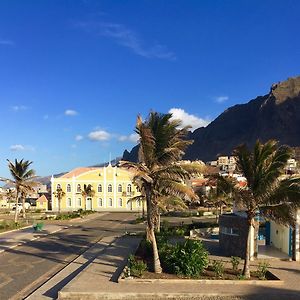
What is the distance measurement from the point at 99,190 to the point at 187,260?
6393 centimetres

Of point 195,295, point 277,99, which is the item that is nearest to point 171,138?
point 195,295

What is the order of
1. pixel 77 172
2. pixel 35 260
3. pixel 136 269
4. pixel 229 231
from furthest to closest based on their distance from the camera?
pixel 77 172 < pixel 35 260 < pixel 229 231 < pixel 136 269

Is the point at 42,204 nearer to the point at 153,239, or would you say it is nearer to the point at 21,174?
the point at 21,174

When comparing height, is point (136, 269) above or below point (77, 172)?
below

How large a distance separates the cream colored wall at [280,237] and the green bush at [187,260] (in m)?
6.02

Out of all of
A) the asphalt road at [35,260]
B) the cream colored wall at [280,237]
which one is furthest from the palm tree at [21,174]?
the cream colored wall at [280,237]

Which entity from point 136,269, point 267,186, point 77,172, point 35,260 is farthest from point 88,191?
point 267,186

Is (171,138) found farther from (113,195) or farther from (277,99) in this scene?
(277,99)

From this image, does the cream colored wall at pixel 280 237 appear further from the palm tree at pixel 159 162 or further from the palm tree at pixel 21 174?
the palm tree at pixel 21 174

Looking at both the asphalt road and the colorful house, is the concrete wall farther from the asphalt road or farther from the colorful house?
the colorful house

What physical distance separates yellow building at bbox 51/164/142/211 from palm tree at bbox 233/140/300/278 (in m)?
63.7

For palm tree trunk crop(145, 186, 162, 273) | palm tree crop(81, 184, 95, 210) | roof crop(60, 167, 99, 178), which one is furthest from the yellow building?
palm tree trunk crop(145, 186, 162, 273)

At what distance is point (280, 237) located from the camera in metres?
22.9

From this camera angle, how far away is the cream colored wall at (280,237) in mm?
21438
